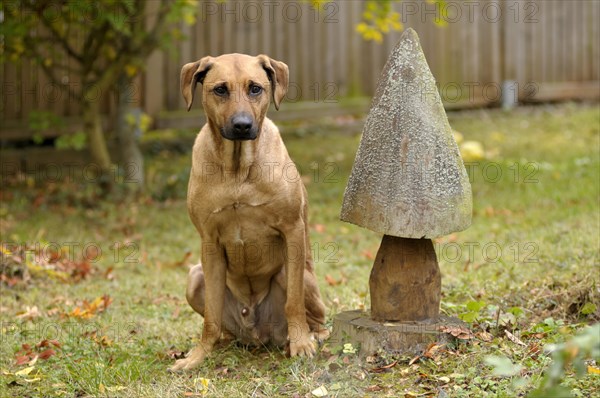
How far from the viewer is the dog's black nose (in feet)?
15.9

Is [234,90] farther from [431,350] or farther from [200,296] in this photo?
[431,350]

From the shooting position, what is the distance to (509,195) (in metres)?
9.79

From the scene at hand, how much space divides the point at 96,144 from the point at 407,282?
625 cm

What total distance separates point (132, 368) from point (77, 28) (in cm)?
691

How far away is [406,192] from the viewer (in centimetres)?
479

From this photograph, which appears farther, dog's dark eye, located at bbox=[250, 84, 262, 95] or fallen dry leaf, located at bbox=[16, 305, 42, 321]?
fallen dry leaf, located at bbox=[16, 305, 42, 321]

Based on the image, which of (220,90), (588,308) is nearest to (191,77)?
(220,90)

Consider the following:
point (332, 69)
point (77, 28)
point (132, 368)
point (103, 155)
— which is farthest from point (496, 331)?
point (332, 69)

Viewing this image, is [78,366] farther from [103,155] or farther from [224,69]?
[103,155]

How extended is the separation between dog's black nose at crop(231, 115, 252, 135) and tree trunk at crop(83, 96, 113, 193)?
5.69 m

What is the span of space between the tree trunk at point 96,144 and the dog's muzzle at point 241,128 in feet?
18.5

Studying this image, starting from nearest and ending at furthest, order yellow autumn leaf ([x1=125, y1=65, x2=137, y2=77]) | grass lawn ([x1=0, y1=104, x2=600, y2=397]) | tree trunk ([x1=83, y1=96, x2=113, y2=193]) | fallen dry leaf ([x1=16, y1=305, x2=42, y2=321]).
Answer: grass lawn ([x1=0, y1=104, x2=600, y2=397]) < fallen dry leaf ([x1=16, y1=305, x2=42, y2=321]) < yellow autumn leaf ([x1=125, y1=65, x2=137, y2=77]) < tree trunk ([x1=83, y1=96, x2=113, y2=193])

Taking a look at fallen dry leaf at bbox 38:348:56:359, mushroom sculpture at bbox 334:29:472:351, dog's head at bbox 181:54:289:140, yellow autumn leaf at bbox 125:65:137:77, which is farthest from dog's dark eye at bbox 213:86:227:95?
yellow autumn leaf at bbox 125:65:137:77

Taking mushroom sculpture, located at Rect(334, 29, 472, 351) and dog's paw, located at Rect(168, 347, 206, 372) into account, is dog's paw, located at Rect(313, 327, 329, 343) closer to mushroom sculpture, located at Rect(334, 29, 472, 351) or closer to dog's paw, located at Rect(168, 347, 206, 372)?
mushroom sculpture, located at Rect(334, 29, 472, 351)
